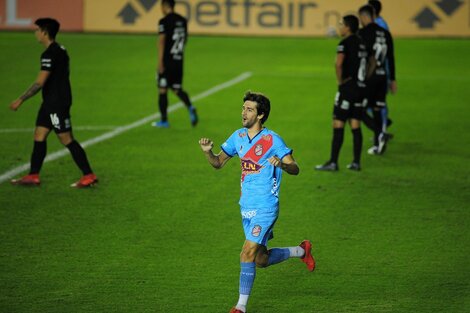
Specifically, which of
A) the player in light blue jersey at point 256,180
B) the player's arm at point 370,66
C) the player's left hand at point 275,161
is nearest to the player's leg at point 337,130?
the player's arm at point 370,66

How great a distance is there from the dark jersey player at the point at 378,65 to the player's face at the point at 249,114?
6.68 metres

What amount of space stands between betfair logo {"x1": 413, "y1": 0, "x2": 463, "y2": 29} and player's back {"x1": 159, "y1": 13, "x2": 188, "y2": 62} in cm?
1826

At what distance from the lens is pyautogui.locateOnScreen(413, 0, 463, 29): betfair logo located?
112ft

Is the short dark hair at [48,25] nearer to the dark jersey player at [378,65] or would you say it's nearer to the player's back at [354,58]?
the player's back at [354,58]

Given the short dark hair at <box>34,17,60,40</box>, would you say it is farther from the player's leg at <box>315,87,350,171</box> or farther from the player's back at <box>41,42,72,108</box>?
the player's leg at <box>315,87,350,171</box>

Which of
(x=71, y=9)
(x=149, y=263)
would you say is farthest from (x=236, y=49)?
(x=149, y=263)

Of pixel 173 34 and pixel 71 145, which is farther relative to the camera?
pixel 173 34

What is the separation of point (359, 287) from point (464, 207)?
3.66 meters

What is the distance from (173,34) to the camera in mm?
17672

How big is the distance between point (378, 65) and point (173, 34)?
164 inches

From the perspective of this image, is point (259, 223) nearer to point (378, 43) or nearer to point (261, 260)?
point (261, 260)

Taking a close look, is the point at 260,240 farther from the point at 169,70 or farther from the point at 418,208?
the point at 169,70

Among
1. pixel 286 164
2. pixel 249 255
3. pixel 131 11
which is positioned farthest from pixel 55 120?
pixel 131 11

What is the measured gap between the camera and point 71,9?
3481 centimetres
